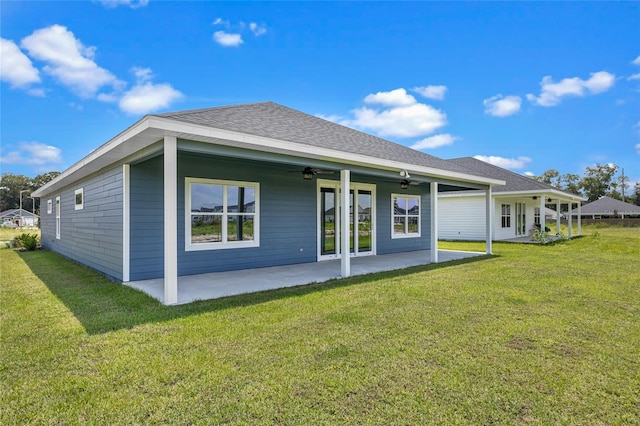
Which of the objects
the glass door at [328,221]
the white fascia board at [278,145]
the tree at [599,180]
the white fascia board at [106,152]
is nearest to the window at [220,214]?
the white fascia board at [106,152]

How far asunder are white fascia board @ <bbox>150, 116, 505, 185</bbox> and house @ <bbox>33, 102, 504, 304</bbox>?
2 cm

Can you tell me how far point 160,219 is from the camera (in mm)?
6762

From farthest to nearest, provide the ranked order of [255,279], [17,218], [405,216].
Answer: [17,218], [405,216], [255,279]

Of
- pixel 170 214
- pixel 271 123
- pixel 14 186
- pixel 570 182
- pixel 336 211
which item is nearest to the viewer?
pixel 170 214

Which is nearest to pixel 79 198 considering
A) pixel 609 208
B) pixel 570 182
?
pixel 609 208

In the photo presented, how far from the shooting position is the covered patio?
5498 mm

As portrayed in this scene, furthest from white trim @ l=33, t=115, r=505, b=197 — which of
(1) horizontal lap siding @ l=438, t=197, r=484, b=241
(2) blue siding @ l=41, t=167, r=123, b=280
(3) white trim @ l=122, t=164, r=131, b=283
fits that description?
(1) horizontal lap siding @ l=438, t=197, r=484, b=241

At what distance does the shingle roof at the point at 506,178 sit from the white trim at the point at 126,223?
13548 mm

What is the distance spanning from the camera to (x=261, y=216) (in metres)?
7.96

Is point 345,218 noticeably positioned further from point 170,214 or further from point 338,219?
point 170,214

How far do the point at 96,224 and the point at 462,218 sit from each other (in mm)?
16051

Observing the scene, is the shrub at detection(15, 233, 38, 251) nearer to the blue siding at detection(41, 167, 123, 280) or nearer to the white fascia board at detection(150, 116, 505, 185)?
the blue siding at detection(41, 167, 123, 280)

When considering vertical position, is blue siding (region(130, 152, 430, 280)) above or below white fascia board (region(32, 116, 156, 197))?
below

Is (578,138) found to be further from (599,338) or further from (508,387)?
(508,387)
